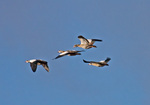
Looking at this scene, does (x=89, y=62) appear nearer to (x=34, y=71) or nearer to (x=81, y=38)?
(x=81, y=38)

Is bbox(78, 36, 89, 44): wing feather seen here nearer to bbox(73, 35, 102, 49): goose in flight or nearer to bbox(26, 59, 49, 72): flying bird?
bbox(73, 35, 102, 49): goose in flight

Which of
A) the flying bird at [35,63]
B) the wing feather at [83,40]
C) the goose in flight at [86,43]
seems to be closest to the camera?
the flying bird at [35,63]

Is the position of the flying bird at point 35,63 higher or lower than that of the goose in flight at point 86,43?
lower

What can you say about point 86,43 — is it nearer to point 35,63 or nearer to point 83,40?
point 83,40

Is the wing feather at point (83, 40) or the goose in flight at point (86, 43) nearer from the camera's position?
the wing feather at point (83, 40)

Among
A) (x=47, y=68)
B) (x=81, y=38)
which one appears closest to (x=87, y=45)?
(x=81, y=38)

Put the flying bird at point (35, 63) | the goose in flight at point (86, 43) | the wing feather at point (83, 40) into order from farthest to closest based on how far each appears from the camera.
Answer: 1. the goose in flight at point (86, 43)
2. the wing feather at point (83, 40)
3. the flying bird at point (35, 63)

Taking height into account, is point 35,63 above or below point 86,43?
below

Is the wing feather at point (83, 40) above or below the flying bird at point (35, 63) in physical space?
above

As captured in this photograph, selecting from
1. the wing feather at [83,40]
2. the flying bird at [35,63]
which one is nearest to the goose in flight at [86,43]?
the wing feather at [83,40]

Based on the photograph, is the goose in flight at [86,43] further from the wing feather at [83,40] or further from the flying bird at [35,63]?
the flying bird at [35,63]

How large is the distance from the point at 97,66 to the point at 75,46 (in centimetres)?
793

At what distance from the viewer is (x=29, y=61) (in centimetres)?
9681

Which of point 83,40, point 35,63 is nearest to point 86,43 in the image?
point 83,40
